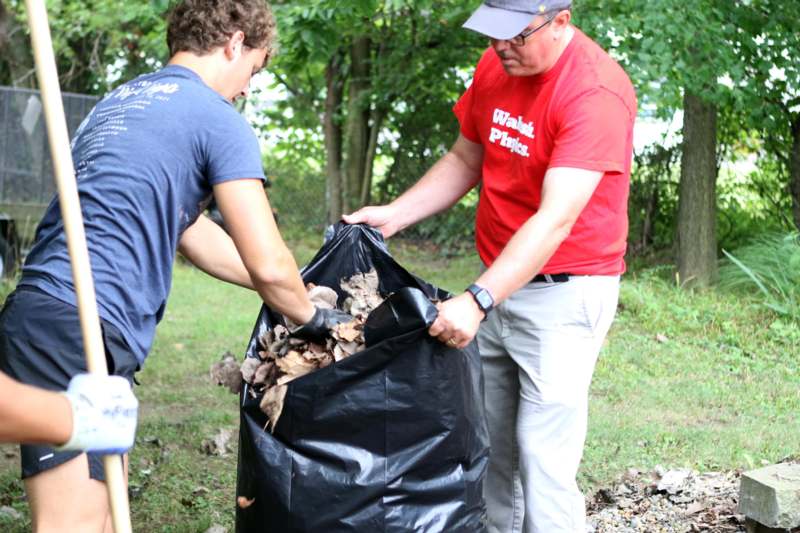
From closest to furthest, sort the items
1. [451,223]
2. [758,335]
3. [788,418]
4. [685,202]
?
[788,418]
[758,335]
[685,202]
[451,223]

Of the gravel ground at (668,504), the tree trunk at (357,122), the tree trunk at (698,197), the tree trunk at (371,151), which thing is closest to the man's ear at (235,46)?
the gravel ground at (668,504)

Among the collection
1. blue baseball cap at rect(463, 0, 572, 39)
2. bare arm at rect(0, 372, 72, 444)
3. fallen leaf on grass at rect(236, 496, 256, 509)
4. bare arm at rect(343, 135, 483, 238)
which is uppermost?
blue baseball cap at rect(463, 0, 572, 39)

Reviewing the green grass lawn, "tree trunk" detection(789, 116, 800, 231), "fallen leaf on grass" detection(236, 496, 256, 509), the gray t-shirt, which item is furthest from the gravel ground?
"tree trunk" detection(789, 116, 800, 231)

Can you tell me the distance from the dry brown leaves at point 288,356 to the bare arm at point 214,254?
21 centimetres

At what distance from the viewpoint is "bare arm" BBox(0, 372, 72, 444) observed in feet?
5.82

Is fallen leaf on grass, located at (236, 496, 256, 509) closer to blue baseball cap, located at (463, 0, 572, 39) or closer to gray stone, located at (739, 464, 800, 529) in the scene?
blue baseball cap, located at (463, 0, 572, 39)

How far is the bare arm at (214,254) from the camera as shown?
3.15 m

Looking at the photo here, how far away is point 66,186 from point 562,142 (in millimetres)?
1373

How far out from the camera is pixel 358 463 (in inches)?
A: 109

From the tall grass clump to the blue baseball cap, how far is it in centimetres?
498

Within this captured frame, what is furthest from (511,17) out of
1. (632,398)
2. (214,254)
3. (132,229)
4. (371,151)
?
(371,151)

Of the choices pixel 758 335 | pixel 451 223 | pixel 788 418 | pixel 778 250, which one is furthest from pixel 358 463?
pixel 451 223

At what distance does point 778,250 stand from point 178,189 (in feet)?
21.6

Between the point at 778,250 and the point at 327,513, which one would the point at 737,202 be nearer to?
the point at 778,250
